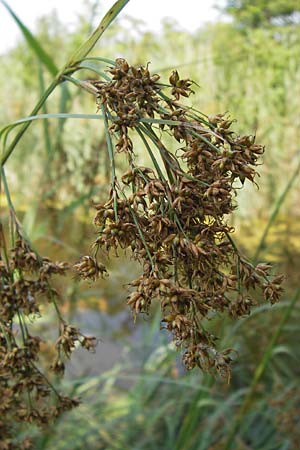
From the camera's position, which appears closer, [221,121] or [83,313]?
[221,121]

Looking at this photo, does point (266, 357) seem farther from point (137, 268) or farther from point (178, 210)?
point (137, 268)

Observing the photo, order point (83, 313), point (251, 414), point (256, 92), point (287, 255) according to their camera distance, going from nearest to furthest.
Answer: point (251, 414) < point (287, 255) < point (83, 313) < point (256, 92)

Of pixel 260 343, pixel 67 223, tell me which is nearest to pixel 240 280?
pixel 260 343

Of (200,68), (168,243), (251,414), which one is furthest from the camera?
(200,68)

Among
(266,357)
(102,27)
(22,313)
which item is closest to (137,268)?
(266,357)

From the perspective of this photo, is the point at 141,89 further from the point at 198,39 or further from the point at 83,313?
the point at 198,39

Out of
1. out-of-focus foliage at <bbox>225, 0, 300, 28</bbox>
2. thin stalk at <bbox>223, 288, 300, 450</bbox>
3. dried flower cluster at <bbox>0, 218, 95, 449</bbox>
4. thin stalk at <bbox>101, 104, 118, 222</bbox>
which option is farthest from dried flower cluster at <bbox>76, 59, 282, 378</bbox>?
out-of-focus foliage at <bbox>225, 0, 300, 28</bbox>
